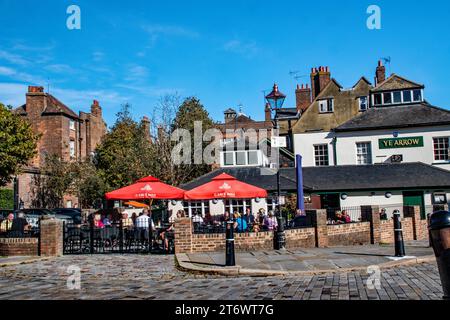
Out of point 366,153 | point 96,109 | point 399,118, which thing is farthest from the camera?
point 96,109

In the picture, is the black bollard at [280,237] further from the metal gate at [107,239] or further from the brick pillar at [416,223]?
the brick pillar at [416,223]

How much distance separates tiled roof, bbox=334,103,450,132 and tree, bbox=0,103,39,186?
76.0ft

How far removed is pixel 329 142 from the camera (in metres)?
37.5

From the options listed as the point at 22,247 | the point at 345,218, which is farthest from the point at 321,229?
the point at 22,247

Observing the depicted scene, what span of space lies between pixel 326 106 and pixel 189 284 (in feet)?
118

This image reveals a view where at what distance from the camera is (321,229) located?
15.4 meters

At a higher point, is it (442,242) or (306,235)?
(442,242)

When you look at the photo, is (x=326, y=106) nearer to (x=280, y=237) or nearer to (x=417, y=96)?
(x=417, y=96)

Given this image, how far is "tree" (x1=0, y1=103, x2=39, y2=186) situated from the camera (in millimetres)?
27688

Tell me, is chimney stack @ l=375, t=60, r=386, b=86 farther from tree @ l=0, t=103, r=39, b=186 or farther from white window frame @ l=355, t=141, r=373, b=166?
tree @ l=0, t=103, r=39, b=186

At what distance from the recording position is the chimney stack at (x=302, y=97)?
164ft

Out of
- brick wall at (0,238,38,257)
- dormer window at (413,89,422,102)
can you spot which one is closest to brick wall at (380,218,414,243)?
brick wall at (0,238,38,257)
